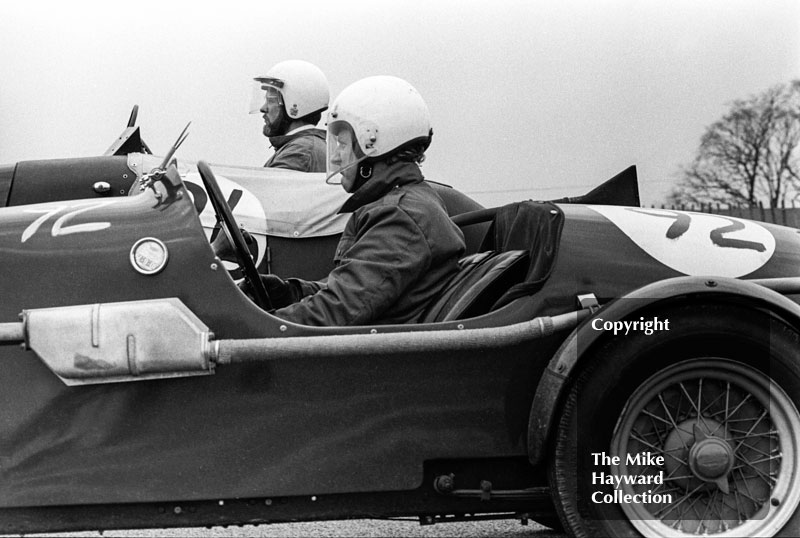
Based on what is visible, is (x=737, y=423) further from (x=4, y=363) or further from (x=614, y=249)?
(x=4, y=363)

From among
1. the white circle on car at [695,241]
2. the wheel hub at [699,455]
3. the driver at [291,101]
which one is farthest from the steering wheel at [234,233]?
the driver at [291,101]

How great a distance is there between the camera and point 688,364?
315 centimetres

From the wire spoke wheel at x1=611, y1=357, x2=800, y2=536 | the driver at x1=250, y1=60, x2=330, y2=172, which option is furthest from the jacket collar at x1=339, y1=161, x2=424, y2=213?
the driver at x1=250, y1=60, x2=330, y2=172

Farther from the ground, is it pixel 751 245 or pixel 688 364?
pixel 751 245

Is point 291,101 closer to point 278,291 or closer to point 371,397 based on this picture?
point 278,291

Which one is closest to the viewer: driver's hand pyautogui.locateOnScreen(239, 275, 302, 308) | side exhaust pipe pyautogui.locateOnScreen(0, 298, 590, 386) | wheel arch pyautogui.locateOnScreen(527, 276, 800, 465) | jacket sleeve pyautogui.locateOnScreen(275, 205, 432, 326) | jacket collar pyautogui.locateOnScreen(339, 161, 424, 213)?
side exhaust pipe pyautogui.locateOnScreen(0, 298, 590, 386)

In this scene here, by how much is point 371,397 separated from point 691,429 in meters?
0.91

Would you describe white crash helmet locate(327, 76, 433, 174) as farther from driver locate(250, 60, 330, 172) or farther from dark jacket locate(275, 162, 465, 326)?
driver locate(250, 60, 330, 172)

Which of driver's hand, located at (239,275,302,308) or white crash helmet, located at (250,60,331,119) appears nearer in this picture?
driver's hand, located at (239,275,302,308)

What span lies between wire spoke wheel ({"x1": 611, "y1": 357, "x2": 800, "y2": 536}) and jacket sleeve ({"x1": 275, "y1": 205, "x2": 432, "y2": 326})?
768mm

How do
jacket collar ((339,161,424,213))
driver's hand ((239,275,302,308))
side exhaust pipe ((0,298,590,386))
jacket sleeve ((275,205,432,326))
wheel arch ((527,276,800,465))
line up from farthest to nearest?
driver's hand ((239,275,302,308)) < jacket collar ((339,161,424,213)) < jacket sleeve ((275,205,432,326)) < wheel arch ((527,276,800,465)) < side exhaust pipe ((0,298,590,386))

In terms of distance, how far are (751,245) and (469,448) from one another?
1.11m

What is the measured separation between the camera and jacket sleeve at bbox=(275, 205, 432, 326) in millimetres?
3275

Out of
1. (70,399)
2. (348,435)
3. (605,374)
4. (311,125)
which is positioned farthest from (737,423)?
(311,125)
